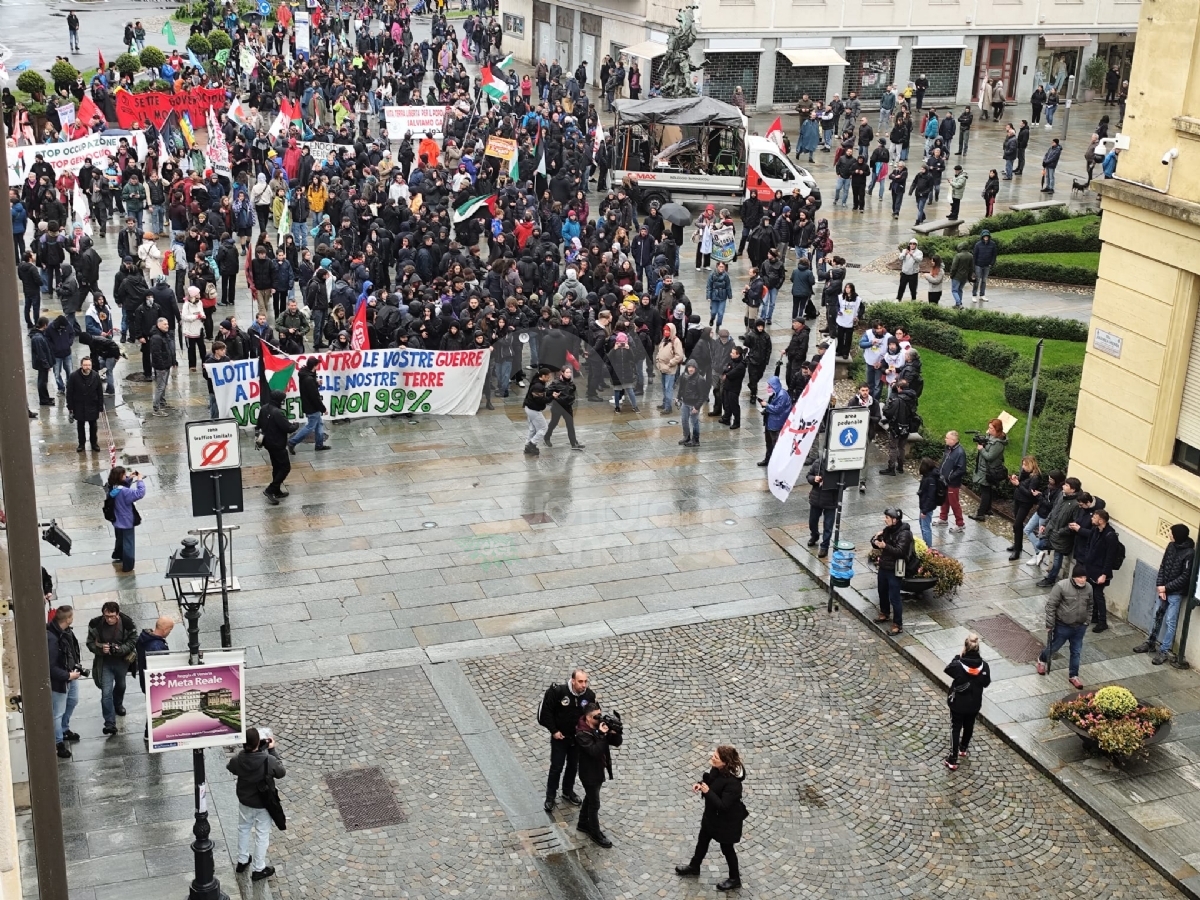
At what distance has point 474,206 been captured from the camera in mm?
32281

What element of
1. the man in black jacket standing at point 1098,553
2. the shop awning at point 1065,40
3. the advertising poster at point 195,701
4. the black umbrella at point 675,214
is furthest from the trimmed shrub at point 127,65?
the advertising poster at point 195,701

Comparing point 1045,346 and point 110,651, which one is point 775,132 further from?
point 110,651

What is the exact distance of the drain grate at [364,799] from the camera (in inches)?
551

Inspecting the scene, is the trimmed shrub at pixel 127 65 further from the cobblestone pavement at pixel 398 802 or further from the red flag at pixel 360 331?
the cobblestone pavement at pixel 398 802

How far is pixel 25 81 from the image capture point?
158 ft

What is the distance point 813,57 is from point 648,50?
5.62m

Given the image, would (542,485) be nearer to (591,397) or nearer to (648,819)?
(591,397)

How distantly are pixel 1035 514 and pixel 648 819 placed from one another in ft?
25.2

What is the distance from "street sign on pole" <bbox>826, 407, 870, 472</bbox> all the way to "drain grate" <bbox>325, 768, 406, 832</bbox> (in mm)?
6930

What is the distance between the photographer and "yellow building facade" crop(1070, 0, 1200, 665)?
16891 mm

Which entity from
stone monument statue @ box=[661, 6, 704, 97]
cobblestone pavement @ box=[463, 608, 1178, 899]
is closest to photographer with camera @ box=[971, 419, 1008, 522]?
cobblestone pavement @ box=[463, 608, 1178, 899]

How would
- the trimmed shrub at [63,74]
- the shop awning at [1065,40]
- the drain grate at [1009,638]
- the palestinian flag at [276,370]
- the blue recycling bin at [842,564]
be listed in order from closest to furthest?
the drain grate at [1009,638]
the blue recycling bin at [842,564]
the palestinian flag at [276,370]
the trimmed shrub at [63,74]
the shop awning at [1065,40]

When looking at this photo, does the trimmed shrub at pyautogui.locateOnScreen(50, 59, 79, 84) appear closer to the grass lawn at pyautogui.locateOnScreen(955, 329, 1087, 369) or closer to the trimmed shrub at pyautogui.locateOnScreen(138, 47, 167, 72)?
the trimmed shrub at pyautogui.locateOnScreen(138, 47, 167, 72)

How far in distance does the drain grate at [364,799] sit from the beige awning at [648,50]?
1566 inches
